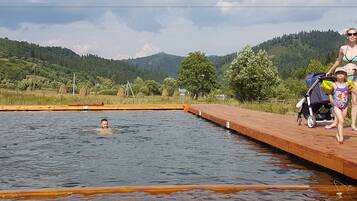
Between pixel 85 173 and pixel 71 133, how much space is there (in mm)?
6556

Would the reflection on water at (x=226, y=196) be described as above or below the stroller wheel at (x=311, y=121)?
below

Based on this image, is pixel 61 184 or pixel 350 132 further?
pixel 350 132

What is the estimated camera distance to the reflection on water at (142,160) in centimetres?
639

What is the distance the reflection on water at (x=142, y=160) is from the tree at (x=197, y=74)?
4711cm

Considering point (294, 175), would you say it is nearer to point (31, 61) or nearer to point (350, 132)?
point (350, 132)

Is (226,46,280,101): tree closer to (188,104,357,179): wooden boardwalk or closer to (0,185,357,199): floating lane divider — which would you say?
(188,104,357,179): wooden boardwalk

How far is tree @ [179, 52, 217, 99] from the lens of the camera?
60250mm

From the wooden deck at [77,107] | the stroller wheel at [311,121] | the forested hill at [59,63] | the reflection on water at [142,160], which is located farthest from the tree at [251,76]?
the forested hill at [59,63]

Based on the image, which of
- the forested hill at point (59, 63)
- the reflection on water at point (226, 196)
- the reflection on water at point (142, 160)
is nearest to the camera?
the reflection on water at point (226, 196)

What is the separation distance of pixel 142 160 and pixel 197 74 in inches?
2063

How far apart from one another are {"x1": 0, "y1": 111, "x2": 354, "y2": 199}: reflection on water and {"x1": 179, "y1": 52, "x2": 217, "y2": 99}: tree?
47107 millimetres

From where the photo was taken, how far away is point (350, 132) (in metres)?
8.70

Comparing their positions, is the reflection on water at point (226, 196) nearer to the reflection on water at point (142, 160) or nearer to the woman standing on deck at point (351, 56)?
the reflection on water at point (142, 160)

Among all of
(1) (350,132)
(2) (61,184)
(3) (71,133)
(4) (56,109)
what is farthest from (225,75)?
(2) (61,184)
